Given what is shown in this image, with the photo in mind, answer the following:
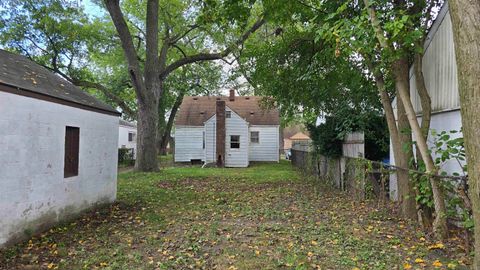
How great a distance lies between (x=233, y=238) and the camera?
5.81 meters

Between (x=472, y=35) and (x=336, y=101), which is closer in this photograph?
(x=472, y=35)

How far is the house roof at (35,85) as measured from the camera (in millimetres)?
5621

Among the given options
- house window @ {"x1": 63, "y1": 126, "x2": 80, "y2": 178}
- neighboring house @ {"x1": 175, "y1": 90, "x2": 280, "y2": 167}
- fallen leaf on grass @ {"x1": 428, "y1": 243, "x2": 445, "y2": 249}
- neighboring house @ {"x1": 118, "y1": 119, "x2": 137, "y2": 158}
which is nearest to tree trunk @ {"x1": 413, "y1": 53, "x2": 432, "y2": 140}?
fallen leaf on grass @ {"x1": 428, "y1": 243, "x2": 445, "y2": 249}

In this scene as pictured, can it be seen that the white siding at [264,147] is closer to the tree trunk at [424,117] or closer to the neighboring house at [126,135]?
the neighboring house at [126,135]

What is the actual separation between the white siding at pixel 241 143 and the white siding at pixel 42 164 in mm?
15046

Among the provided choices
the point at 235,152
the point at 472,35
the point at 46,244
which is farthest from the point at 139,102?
the point at 472,35

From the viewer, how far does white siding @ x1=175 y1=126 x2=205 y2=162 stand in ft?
84.7

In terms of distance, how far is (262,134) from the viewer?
1055 inches

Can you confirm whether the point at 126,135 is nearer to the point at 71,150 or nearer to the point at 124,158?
the point at 124,158

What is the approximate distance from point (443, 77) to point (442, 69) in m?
0.16

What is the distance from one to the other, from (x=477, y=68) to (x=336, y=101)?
34.2ft

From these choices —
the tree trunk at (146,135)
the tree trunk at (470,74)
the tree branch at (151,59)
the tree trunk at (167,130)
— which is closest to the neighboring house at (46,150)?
the tree trunk at (470,74)

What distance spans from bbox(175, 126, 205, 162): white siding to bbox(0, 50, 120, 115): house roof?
1703 centimetres

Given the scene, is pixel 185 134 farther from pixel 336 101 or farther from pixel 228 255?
pixel 228 255
